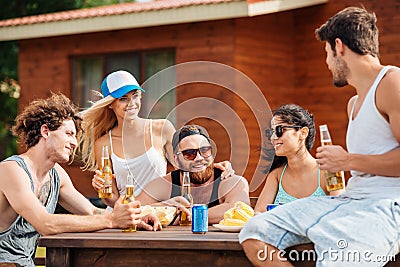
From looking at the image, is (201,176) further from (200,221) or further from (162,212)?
(200,221)

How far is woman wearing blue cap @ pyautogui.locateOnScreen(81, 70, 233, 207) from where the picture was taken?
18.9 ft

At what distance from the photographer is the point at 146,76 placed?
12891 mm

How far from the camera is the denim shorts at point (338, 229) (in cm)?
343

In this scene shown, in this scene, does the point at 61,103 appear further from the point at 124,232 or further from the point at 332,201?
the point at 332,201

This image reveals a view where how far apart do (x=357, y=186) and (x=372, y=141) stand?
0.22m

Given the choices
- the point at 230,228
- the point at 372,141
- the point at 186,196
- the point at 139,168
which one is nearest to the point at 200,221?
the point at 230,228

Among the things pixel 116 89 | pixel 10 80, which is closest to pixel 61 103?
pixel 116 89

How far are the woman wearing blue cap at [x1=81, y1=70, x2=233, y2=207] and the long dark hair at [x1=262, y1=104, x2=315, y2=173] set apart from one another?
90cm

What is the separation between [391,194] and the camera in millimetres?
3537

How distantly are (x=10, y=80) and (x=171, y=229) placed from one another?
17112 millimetres

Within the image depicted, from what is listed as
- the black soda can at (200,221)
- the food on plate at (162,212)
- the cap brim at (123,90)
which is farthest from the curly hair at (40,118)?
the black soda can at (200,221)

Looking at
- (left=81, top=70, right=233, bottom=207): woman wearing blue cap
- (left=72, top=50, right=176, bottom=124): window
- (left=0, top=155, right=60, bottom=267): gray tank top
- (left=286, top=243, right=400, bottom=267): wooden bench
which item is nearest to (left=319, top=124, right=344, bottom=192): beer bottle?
(left=286, top=243, right=400, bottom=267): wooden bench

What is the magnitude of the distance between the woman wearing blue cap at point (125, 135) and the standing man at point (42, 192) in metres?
0.72

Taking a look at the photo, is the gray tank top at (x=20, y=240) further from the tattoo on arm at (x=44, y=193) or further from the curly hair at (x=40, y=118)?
the curly hair at (x=40, y=118)
